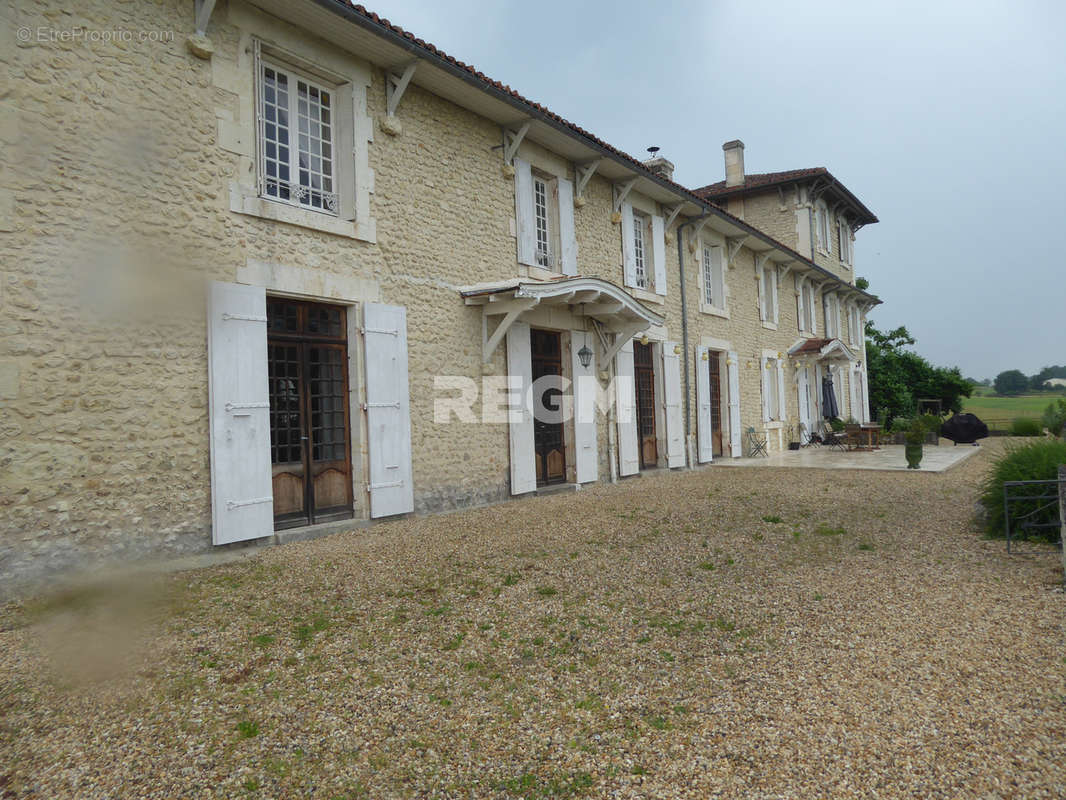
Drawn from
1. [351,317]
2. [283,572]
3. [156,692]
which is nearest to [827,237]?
[351,317]

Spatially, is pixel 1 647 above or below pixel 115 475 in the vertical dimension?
below

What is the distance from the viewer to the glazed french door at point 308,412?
581 centimetres

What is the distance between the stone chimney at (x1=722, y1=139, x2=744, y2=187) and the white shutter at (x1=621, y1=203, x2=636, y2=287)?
9.77m

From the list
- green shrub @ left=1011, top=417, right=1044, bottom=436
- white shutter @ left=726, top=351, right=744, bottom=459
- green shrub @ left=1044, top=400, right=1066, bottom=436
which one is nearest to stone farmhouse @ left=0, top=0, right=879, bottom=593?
white shutter @ left=726, top=351, right=744, bottom=459

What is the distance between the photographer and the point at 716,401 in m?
13.2

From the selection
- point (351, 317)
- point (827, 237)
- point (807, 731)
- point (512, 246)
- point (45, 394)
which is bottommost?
point (807, 731)

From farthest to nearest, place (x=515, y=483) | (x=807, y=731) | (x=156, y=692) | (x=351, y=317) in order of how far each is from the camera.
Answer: (x=515, y=483) < (x=351, y=317) < (x=156, y=692) < (x=807, y=731)

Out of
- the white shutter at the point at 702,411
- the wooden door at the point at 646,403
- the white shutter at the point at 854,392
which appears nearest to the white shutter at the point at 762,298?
the white shutter at the point at 702,411

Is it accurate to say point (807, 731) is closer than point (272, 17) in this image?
Yes

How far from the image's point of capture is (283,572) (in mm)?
4559

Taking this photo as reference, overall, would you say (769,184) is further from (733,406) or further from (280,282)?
(280,282)

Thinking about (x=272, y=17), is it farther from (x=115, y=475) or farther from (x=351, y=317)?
(x=115, y=475)

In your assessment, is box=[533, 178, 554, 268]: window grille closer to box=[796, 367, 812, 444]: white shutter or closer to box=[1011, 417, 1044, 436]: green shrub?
box=[796, 367, 812, 444]: white shutter

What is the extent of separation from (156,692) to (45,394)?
2664 millimetres
